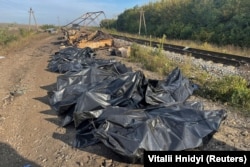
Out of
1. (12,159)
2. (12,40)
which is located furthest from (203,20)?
(12,159)

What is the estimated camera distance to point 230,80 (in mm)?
6832

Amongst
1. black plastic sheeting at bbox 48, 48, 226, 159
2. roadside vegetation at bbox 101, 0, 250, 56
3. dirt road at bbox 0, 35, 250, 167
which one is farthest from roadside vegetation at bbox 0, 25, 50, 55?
black plastic sheeting at bbox 48, 48, 226, 159

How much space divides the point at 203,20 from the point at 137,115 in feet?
83.8

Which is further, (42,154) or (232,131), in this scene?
(232,131)

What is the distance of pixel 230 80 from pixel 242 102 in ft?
2.76

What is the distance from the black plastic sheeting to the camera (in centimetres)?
398

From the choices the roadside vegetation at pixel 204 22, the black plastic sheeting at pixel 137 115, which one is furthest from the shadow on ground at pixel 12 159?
the roadside vegetation at pixel 204 22

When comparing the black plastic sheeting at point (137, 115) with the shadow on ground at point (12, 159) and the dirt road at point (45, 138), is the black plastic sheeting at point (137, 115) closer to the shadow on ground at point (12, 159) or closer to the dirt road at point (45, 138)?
the dirt road at point (45, 138)

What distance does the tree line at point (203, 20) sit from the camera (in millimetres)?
21703

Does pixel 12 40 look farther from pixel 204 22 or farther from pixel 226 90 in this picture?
pixel 226 90

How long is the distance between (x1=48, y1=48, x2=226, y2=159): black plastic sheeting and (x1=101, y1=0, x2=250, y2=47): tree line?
1591 centimetres

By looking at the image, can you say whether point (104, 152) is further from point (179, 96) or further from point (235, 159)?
point (179, 96)

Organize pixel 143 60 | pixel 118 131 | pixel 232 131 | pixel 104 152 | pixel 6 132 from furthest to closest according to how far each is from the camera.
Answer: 1. pixel 143 60
2. pixel 6 132
3. pixel 232 131
4. pixel 104 152
5. pixel 118 131

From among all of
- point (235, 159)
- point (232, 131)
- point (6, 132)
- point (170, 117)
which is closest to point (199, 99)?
point (232, 131)
